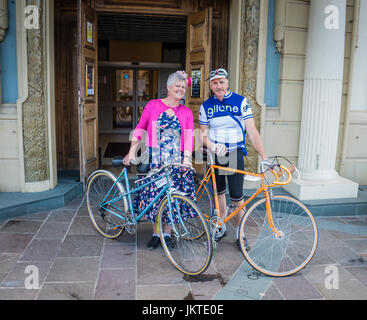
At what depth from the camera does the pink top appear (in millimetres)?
3584

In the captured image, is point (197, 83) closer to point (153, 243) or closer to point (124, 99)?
point (153, 243)

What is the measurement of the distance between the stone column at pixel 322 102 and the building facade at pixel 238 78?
0.01 meters

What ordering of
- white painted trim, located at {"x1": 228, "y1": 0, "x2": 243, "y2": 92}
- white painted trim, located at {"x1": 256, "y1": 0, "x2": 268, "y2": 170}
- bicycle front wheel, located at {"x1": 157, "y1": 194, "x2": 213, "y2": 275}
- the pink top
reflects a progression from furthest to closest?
white painted trim, located at {"x1": 228, "y1": 0, "x2": 243, "y2": 92} < white painted trim, located at {"x1": 256, "y1": 0, "x2": 268, "y2": 170} < the pink top < bicycle front wheel, located at {"x1": 157, "y1": 194, "x2": 213, "y2": 275}

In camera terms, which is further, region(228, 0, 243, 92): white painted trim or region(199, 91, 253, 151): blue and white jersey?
region(228, 0, 243, 92): white painted trim

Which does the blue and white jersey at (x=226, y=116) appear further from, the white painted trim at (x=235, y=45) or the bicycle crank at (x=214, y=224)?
the white painted trim at (x=235, y=45)

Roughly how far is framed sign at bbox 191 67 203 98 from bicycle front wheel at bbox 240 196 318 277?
276cm

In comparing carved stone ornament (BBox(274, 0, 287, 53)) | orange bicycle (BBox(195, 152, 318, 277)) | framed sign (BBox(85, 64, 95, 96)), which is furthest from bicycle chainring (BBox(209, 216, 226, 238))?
framed sign (BBox(85, 64, 95, 96))

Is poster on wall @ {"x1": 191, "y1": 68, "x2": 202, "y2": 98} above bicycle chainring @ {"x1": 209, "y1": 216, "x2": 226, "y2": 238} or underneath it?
above

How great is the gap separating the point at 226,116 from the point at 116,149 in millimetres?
6545

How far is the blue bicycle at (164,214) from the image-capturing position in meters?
3.28

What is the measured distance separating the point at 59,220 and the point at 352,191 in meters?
3.86

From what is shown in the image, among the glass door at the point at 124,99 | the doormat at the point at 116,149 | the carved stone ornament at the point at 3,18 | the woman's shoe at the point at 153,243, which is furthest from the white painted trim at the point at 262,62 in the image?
the glass door at the point at 124,99

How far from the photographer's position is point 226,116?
3.68 m

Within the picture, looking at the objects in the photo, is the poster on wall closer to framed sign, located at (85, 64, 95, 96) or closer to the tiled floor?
framed sign, located at (85, 64, 95, 96)
